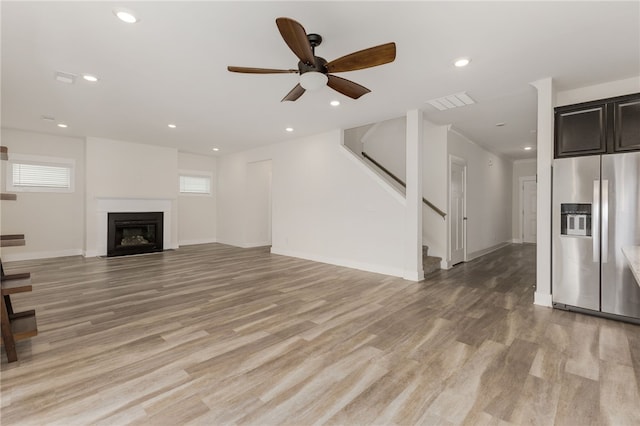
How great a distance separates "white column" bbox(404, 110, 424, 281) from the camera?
4660 millimetres

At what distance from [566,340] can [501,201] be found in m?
6.68

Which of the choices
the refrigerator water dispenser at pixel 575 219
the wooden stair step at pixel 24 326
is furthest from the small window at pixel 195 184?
the refrigerator water dispenser at pixel 575 219

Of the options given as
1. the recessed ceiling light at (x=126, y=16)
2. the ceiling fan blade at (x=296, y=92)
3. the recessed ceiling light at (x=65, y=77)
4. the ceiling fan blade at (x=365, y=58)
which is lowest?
the ceiling fan blade at (x=365, y=58)

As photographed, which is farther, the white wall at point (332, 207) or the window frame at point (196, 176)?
the window frame at point (196, 176)

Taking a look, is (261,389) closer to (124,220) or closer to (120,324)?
(120,324)

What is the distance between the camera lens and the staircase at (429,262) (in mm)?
5208

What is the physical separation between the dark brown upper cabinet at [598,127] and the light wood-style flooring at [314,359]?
6.30ft

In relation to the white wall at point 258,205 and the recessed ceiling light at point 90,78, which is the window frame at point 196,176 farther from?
the recessed ceiling light at point 90,78

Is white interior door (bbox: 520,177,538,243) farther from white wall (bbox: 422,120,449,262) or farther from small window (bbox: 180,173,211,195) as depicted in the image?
small window (bbox: 180,173,211,195)

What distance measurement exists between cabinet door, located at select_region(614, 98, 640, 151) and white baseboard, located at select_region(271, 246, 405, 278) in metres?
3.09

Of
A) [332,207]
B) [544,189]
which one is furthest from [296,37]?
[332,207]

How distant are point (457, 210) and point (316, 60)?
4837 mm

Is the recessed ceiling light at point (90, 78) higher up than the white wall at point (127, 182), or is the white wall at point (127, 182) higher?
the recessed ceiling light at point (90, 78)

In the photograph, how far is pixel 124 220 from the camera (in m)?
7.07
